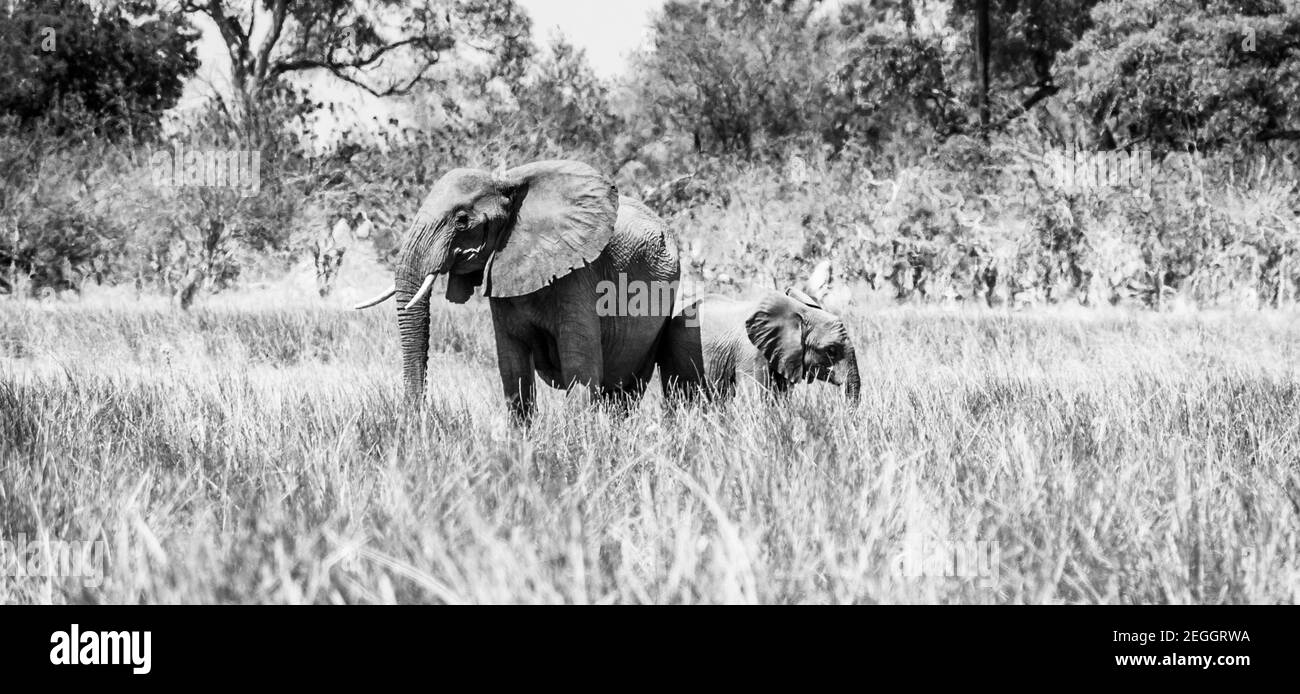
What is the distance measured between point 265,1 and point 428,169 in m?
12.7

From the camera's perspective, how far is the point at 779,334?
5996mm

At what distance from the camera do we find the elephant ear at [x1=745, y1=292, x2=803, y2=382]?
5938 millimetres

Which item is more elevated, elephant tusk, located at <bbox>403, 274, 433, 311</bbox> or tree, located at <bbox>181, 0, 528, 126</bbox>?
tree, located at <bbox>181, 0, 528, 126</bbox>

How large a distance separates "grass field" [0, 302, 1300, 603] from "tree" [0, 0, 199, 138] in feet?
69.4

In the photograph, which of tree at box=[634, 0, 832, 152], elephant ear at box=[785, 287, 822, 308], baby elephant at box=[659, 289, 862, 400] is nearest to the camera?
baby elephant at box=[659, 289, 862, 400]

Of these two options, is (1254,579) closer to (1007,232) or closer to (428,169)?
(1007,232)

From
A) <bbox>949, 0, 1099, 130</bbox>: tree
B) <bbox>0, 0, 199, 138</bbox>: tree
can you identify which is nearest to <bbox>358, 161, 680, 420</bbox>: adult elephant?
<bbox>0, 0, 199, 138</bbox>: tree

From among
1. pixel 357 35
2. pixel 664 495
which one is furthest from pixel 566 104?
pixel 664 495

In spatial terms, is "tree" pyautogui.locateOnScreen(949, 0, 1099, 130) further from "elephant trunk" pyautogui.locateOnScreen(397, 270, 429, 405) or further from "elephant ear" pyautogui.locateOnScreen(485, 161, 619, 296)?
"elephant trunk" pyautogui.locateOnScreen(397, 270, 429, 405)

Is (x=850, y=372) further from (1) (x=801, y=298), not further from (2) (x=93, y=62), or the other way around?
(2) (x=93, y=62)

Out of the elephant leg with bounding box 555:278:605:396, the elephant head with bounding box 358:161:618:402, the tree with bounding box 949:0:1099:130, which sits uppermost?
the tree with bounding box 949:0:1099:130

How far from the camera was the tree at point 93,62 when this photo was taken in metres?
23.8

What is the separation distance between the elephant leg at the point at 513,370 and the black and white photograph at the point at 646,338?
0.7 inches

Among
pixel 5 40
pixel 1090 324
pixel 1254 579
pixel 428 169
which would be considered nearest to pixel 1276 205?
pixel 1090 324
